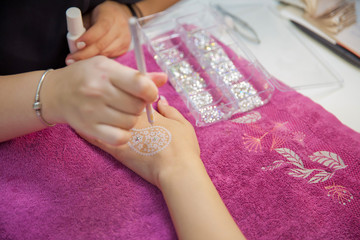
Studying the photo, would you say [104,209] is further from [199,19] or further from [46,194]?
[199,19]

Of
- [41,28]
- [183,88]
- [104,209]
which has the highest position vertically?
[41,28]

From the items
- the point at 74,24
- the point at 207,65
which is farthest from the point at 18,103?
the point at 207,65

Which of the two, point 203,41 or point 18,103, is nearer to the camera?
point 18,103

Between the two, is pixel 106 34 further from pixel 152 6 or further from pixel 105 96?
pixel 105 96

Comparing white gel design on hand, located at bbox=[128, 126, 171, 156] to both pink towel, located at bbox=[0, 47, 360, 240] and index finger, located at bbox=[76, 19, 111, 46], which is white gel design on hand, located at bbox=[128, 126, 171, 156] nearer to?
pink towel, located at bbox=[0, 47, 360, 240]

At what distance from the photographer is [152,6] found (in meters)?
0.93

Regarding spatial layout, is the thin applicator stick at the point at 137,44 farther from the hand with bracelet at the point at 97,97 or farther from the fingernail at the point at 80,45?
the fingernail at the point at 80,45

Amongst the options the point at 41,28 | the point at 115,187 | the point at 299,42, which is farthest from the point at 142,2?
the point at 115,187

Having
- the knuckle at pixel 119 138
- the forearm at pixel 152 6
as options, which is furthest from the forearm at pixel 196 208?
the forearm at pixel 152 6

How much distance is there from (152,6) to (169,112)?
0.40m

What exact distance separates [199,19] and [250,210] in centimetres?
55

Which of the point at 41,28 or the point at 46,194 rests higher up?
the point at 41,28

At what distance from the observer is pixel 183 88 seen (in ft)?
2.42

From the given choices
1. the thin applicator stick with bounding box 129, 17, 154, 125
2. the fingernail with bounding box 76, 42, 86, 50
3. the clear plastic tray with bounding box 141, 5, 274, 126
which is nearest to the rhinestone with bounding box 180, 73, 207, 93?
the clear plastic tray with bounding box 141, 5, 274, 126
